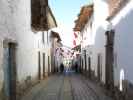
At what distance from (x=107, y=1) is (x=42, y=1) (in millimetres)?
3527

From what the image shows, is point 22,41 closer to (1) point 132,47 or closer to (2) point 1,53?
(2) point 1,53

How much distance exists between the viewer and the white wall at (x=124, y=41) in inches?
490

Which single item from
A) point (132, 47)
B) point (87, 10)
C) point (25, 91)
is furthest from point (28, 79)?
point (87, 10)

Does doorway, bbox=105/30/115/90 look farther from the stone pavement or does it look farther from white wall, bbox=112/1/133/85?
white wall, bbox=112/1/133/85

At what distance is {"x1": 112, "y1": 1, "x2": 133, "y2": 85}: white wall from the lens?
12449 mm

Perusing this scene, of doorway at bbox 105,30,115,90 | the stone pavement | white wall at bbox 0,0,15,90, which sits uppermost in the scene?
white wall at bbox 0,0,15,90

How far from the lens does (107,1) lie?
2127 centimetres

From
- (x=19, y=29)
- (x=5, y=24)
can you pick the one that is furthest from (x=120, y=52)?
(x=19, y=29)

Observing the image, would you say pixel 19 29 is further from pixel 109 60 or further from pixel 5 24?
pixel 109 60

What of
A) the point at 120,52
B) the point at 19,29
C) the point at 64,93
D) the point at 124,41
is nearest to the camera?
the point at 124,41

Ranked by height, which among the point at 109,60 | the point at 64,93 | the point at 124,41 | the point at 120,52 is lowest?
the point at 64,93

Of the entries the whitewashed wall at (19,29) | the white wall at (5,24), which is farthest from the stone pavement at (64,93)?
the white wall at (5,24)

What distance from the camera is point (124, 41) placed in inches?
540

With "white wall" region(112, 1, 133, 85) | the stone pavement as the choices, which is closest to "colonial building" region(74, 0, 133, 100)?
"white wall" region(112, 1, 133, 85)
